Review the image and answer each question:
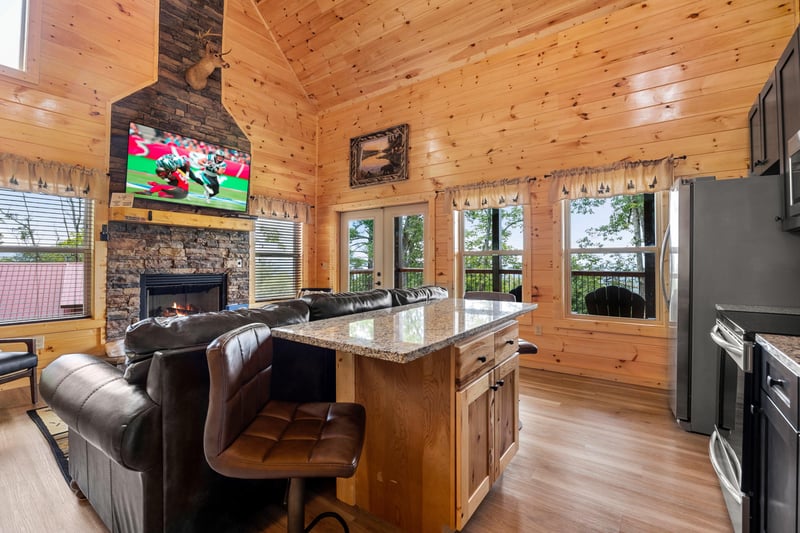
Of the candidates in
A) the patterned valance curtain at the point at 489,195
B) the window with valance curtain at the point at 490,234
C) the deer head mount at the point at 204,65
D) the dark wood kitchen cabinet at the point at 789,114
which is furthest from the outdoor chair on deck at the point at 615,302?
the deer head mount at the point at 204,65

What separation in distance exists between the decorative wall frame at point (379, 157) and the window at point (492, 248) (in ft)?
4.19

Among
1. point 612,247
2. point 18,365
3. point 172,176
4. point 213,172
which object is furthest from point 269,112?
point 612,247

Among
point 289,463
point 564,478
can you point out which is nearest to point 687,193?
point 564,478

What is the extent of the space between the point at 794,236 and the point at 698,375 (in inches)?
42.3

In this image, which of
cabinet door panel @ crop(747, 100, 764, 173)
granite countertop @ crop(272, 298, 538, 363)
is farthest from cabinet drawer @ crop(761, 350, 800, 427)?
cabinet door panel @ crop(747, 100, 764, 173)

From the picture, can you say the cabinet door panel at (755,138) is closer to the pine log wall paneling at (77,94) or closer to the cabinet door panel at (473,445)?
the cabinet door panel at (473,445)

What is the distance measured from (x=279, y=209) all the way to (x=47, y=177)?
8.57ft

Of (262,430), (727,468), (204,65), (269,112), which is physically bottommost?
(727,468)

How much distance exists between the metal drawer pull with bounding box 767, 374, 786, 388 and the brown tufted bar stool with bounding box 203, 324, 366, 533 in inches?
54.9

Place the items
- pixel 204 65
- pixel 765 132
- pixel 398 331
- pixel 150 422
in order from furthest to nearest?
pixel 204 65, pixel 765 132, pixel 398 331, pixel 150 422

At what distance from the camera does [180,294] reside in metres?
4.60

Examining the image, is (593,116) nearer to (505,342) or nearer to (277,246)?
(505,342)

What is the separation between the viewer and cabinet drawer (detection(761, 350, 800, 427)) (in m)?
1.08

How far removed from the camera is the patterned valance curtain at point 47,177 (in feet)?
10.9
